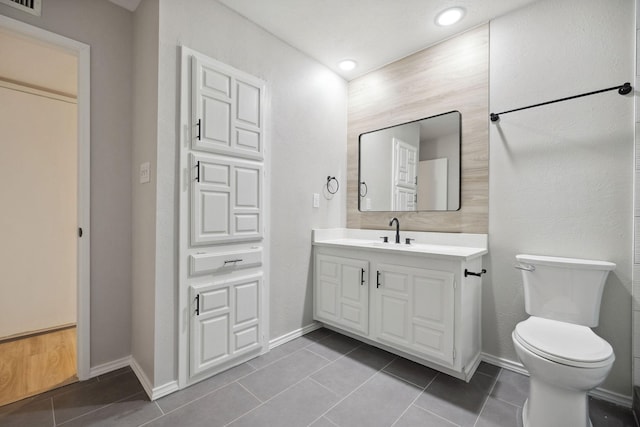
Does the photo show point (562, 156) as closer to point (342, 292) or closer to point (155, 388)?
point (342, 292)

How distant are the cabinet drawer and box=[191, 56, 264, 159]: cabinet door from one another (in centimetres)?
68

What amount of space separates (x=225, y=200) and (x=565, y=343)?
2.02 m

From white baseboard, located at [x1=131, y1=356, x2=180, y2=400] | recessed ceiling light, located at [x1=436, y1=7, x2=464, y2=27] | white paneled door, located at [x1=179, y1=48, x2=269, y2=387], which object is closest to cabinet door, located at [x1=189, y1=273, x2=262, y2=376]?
white paneled door, located at [x1=179, y1=48, x2=269, y2=387]

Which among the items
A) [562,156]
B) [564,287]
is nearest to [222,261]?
[564,287]

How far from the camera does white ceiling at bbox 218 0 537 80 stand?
1.91 meters

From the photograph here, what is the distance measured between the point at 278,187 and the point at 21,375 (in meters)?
2.09

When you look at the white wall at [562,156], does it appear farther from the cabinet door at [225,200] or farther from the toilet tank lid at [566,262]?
the cabinet door at [225,200]

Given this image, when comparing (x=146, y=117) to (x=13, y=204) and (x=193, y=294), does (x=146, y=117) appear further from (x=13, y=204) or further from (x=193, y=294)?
(x=13, y=204)

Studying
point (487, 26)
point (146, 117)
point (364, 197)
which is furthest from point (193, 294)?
point (487, 26)

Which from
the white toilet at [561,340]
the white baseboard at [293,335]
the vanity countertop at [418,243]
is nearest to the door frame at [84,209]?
the white baseboard at [293,335]

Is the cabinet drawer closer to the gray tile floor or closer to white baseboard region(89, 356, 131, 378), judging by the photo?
the gray tile floor

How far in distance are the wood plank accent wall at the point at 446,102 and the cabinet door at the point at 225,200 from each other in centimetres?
120

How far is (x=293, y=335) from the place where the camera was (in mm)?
2396

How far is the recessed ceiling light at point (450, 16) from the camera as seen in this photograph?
1.95 metres
